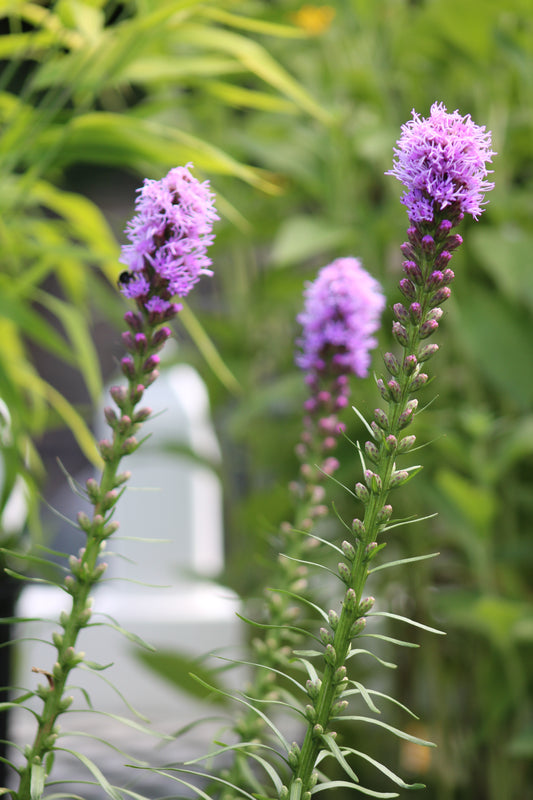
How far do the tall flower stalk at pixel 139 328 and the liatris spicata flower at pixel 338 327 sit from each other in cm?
17

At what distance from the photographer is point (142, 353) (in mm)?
371

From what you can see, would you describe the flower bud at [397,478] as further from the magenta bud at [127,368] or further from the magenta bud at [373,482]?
the magenta bud at [127,368]

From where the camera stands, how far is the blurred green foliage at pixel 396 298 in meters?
1.09

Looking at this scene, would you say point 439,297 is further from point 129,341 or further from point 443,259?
point 129,341

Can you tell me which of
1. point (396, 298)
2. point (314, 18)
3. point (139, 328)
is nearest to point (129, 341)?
point (139, 328)

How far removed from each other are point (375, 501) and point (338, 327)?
8.9 inches

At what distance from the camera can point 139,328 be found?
378 mm

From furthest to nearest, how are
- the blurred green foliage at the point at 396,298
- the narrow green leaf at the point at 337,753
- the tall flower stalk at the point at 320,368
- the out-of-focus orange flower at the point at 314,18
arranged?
the out-of-focus orange flower at the point at 314,18 → the blurred green foliage at the point at 396,298 → the tall flower stalk at the point at 320,368 → the narrow green leaf at the point at 337,753

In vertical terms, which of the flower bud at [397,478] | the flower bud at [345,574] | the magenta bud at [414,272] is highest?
the magenta bud at [414,272]

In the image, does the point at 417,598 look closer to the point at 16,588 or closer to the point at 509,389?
the point at 509,389

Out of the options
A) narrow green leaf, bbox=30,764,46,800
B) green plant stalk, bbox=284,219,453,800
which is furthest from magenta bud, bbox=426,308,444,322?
narrow green leaf, bbox=30,764,46,800

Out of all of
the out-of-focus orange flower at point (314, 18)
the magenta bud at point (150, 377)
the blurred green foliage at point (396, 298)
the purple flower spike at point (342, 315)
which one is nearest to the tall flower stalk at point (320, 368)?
the purple flower spike at point (342, 315)

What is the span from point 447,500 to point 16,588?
2.08 feet

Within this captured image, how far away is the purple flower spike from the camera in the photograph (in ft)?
1.73
